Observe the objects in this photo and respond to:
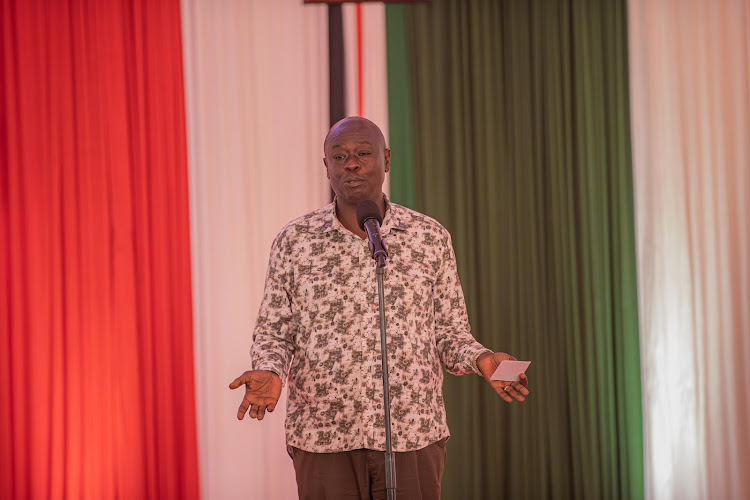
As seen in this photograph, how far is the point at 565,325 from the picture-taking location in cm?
433

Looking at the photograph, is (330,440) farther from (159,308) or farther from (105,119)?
(105,119)

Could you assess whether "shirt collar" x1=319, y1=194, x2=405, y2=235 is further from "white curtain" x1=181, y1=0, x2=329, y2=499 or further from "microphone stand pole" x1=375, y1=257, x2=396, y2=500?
"white curtain" x1=181, y1=0, x2=329, y2=499

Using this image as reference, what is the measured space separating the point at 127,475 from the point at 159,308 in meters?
0.97

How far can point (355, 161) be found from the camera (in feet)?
7.66

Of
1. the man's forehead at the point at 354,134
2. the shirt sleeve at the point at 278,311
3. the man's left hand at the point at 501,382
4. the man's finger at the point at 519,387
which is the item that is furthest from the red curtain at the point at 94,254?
the man's finger at the point at 519,387

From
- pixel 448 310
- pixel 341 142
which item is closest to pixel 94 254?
pixel 341 142

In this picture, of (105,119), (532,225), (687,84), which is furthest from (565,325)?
(105,119)

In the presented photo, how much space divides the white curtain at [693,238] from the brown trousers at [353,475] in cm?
267

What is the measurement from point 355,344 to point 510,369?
1.69ft

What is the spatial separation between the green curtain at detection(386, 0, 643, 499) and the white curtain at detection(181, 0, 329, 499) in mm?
563

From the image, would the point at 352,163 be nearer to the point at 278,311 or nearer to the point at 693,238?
the point at 278,311

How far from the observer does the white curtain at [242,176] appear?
4270 millimetres

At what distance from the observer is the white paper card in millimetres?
Answer: 1986

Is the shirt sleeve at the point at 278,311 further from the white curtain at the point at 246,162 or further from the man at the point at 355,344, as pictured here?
the white curtain at the point at 246,162
